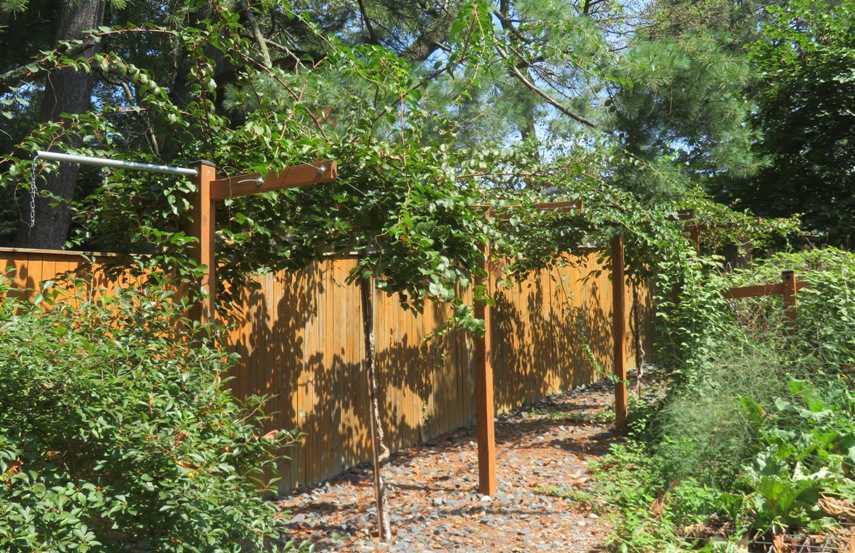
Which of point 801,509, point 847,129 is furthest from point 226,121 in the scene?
point 847,129

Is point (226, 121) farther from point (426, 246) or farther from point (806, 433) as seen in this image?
point (806, 433)

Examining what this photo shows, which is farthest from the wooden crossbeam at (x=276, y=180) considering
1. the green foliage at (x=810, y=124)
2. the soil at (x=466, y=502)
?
the green foliage at (x=810, y=124)

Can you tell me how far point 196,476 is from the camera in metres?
2.89

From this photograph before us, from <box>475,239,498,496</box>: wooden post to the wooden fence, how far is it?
0.32m

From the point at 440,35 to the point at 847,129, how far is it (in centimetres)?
713

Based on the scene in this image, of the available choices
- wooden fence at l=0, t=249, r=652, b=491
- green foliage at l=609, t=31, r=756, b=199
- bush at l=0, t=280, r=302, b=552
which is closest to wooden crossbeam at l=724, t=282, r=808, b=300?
wooden fence at l=0, t=249, r=652, b=491

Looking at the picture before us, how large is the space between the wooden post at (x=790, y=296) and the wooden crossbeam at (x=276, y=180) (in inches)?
178

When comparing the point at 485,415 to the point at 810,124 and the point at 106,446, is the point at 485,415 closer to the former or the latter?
the point at 106,446

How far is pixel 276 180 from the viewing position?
3.61 m

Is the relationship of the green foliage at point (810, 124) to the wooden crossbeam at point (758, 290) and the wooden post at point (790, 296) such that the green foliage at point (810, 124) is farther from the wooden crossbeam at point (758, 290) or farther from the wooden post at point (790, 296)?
the wooden post at point (790, 296)

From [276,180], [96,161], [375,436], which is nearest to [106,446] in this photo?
[96,161]

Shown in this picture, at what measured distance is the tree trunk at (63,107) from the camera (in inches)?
277

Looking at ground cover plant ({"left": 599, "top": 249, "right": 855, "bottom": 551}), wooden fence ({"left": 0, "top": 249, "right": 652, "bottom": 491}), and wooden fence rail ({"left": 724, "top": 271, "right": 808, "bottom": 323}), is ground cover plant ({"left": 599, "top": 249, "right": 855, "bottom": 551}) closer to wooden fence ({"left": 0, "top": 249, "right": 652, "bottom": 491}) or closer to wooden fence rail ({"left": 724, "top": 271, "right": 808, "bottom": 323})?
wooden fence rail ({"left": 724, "top": 271, "right": 808, "bottom": 323})

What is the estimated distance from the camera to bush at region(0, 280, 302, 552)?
265 centimetres
